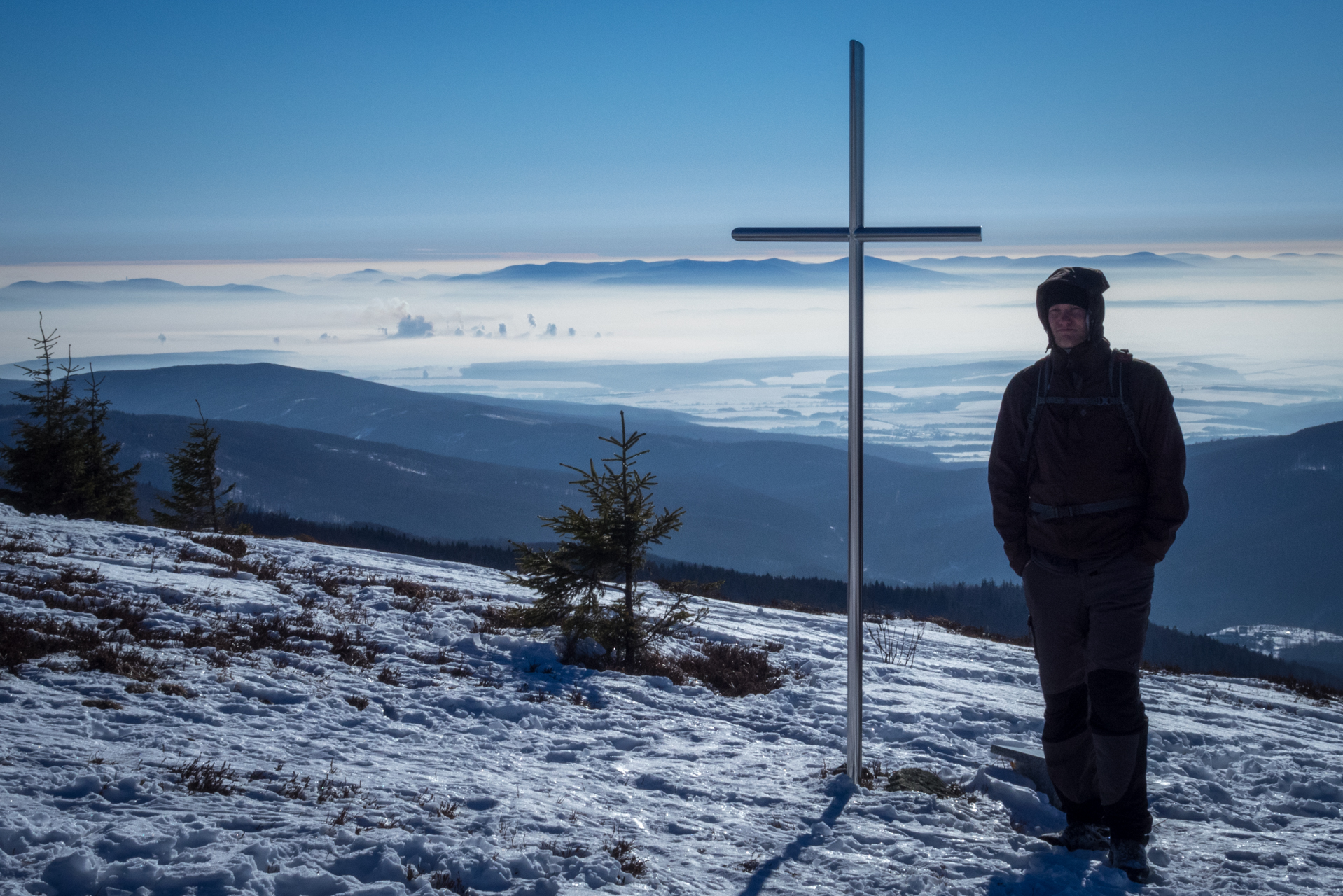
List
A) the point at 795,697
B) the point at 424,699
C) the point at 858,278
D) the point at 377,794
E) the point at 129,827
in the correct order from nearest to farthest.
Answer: the point at 129,827
the point at 377,794
the point at 858,278
the point at 424,699
the point at 795,697

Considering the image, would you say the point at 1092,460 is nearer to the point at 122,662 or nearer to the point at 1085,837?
the point at 1085,837

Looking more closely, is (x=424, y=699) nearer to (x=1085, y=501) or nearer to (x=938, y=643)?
(x=1085, y=501)

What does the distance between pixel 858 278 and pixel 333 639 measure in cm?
785

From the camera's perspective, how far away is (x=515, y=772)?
6.64m

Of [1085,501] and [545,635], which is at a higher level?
[1085,501]

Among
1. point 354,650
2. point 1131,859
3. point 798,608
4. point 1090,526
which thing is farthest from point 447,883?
point 798,608

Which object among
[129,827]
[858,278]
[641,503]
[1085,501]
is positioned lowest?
[129,827]

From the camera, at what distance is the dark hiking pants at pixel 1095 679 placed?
5.00 metres

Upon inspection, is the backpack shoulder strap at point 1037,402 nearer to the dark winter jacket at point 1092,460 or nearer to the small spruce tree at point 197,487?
the dark winter jacket at point 1092,460

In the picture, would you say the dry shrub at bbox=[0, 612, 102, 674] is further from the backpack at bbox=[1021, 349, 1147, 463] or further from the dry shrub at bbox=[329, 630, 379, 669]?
the backpack at bbox=[1021, 349, 1147, 463]

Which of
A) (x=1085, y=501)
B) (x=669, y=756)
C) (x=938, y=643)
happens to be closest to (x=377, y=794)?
(x=669, y=756)

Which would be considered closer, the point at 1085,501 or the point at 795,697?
the point at 1085,501

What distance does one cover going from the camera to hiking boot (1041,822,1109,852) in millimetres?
5418

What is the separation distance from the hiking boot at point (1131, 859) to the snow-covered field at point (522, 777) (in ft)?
0.38
